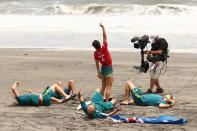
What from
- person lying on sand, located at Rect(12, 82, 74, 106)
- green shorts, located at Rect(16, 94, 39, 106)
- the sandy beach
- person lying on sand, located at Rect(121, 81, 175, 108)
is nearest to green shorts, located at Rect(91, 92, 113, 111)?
the sandy beach

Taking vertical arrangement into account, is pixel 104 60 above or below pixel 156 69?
above

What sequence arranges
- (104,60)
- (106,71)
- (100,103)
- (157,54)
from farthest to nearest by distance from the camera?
(157,54)
(106,71)
(104,60)
(100,103)

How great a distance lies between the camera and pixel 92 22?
77.9 ft

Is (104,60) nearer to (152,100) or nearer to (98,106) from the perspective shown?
(98,106)

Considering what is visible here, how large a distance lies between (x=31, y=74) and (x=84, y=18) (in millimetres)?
14377

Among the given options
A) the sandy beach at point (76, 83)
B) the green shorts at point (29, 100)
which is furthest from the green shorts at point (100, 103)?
the green shorts at point (29, 100)

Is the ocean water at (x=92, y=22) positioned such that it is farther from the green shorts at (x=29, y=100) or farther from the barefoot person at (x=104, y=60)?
the green shorts at (x=29, y=100)

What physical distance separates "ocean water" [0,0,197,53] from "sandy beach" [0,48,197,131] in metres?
1.94

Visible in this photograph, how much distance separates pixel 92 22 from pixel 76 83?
13.2m

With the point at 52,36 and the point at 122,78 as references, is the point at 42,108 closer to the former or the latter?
the point at 122,78

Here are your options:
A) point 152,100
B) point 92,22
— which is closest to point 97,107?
point 152,100

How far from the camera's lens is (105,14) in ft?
90.9

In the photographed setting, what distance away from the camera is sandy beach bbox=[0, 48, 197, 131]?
291 inches

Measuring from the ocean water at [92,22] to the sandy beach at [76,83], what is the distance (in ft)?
6.36
